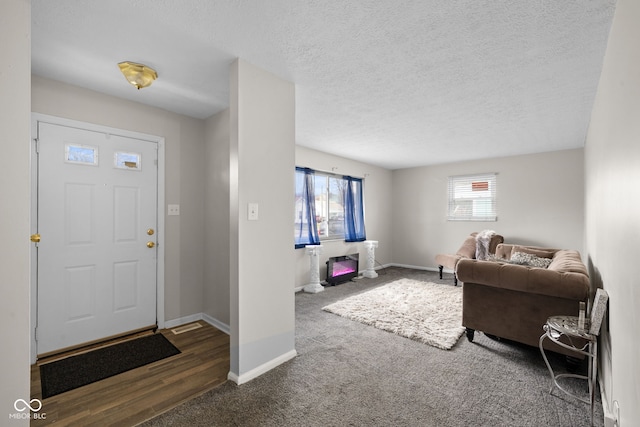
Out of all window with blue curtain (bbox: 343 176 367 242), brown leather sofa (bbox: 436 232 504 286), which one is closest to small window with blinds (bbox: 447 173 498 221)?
brown leather sofa (bbox: 436 232 504 286)

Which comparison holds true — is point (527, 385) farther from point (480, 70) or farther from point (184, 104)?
point (184, 104)

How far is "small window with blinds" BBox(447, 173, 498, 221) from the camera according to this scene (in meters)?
5.74

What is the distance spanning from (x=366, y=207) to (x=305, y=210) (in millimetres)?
1905

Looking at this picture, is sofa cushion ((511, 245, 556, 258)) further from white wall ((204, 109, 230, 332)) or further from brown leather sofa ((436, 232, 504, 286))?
white wall ((204, 109, 230, 332))

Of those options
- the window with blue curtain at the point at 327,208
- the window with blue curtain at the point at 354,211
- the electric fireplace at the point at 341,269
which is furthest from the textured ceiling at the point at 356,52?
the electric fireplace at the point at 341,269

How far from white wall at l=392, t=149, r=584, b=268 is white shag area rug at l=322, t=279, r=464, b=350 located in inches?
64.7

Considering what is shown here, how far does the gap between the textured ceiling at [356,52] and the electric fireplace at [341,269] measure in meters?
2.76

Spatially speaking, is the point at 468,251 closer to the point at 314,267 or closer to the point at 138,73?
the point at 314,267

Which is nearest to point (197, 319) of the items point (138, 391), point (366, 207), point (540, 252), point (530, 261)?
point (138, 391)

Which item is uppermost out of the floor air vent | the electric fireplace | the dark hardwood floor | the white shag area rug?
the electric fireplace

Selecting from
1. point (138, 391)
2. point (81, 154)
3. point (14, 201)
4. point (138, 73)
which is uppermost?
point (138, 73)

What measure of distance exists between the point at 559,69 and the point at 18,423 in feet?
12.8

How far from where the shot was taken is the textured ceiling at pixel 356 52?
164cm

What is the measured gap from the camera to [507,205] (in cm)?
554
